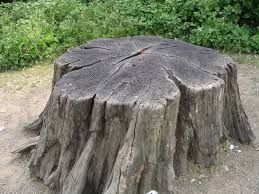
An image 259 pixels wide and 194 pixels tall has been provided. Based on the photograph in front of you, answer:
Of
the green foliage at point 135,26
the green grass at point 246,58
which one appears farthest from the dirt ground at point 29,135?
the green foliage at point 135,26

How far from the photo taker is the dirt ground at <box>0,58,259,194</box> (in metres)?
3.56

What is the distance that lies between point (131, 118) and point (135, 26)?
353cm

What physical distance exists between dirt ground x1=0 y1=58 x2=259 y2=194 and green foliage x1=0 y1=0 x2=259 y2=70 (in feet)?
1.18

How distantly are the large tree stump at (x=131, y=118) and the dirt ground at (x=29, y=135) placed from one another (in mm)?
123

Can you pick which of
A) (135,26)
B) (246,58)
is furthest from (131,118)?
(135,26)

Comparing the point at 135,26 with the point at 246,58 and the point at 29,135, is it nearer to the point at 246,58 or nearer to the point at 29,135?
the point at 246,58

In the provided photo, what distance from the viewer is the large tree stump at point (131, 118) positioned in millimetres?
3059

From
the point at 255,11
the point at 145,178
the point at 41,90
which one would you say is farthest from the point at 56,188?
the point at 255,11

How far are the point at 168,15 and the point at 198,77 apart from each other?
10.5ft

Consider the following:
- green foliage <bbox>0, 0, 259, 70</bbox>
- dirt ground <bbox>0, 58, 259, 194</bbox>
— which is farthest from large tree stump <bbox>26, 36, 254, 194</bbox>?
green foliage <bbox>0, 0, 259, 70</bbox>

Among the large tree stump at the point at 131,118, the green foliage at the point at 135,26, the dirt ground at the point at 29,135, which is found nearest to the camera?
the large tree stump at the point at 131,118

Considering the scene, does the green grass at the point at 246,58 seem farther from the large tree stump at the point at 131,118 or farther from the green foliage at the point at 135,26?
the large tree stump at the point at 131,118

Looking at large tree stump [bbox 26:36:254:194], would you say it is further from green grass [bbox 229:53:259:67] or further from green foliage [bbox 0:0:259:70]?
green foliage [bbox 0:0:259:70]

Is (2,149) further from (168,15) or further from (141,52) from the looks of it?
(168,15)
